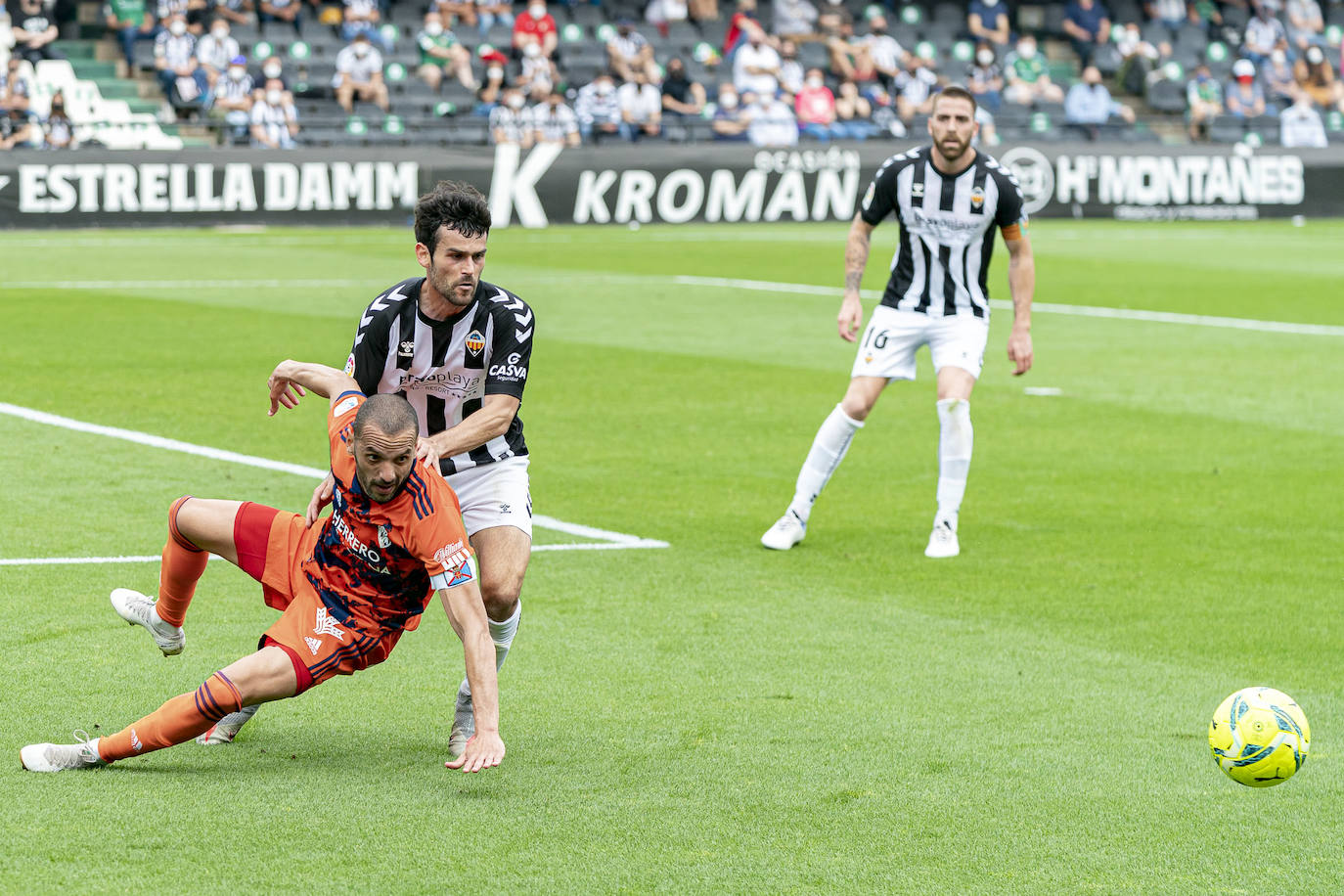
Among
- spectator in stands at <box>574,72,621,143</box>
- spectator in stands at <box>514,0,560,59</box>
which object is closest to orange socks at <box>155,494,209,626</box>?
spectator in stands at <box>574,72,621,143</box>

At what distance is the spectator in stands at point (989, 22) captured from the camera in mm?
37844

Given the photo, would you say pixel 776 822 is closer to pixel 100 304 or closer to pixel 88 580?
pixel 88 580

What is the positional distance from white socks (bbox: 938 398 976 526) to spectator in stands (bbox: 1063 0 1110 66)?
103 ft

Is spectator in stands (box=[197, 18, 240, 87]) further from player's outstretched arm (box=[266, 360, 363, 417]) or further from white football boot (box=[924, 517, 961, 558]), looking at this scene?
player's outstretched arm (box=[266, 360, 363, 417])

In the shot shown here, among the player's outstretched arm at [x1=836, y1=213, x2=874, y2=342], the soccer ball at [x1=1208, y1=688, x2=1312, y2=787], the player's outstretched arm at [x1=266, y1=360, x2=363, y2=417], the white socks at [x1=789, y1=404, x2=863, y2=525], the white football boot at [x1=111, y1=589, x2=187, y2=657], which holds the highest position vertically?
the player's outstretched arm at [x1=266, y1=360, x2=363, y2=417]

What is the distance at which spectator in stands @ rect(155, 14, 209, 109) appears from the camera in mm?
29703

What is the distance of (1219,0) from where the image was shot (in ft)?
137

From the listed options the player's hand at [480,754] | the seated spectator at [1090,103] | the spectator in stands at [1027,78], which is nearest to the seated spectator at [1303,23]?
the spectator in stands at [1027,78]

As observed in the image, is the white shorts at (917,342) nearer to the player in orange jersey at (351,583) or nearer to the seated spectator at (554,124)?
the player in orange jersey at (351,583)

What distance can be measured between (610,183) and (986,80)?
10.1 meters

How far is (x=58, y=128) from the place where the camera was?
2672cm

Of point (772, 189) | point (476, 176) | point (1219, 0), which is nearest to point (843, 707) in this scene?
point (476, 176)

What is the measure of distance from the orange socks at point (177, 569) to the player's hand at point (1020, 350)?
458 cm

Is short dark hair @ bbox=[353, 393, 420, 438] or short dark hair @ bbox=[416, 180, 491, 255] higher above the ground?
short dark hair @ bbox=[416, 180, 491, 255]
